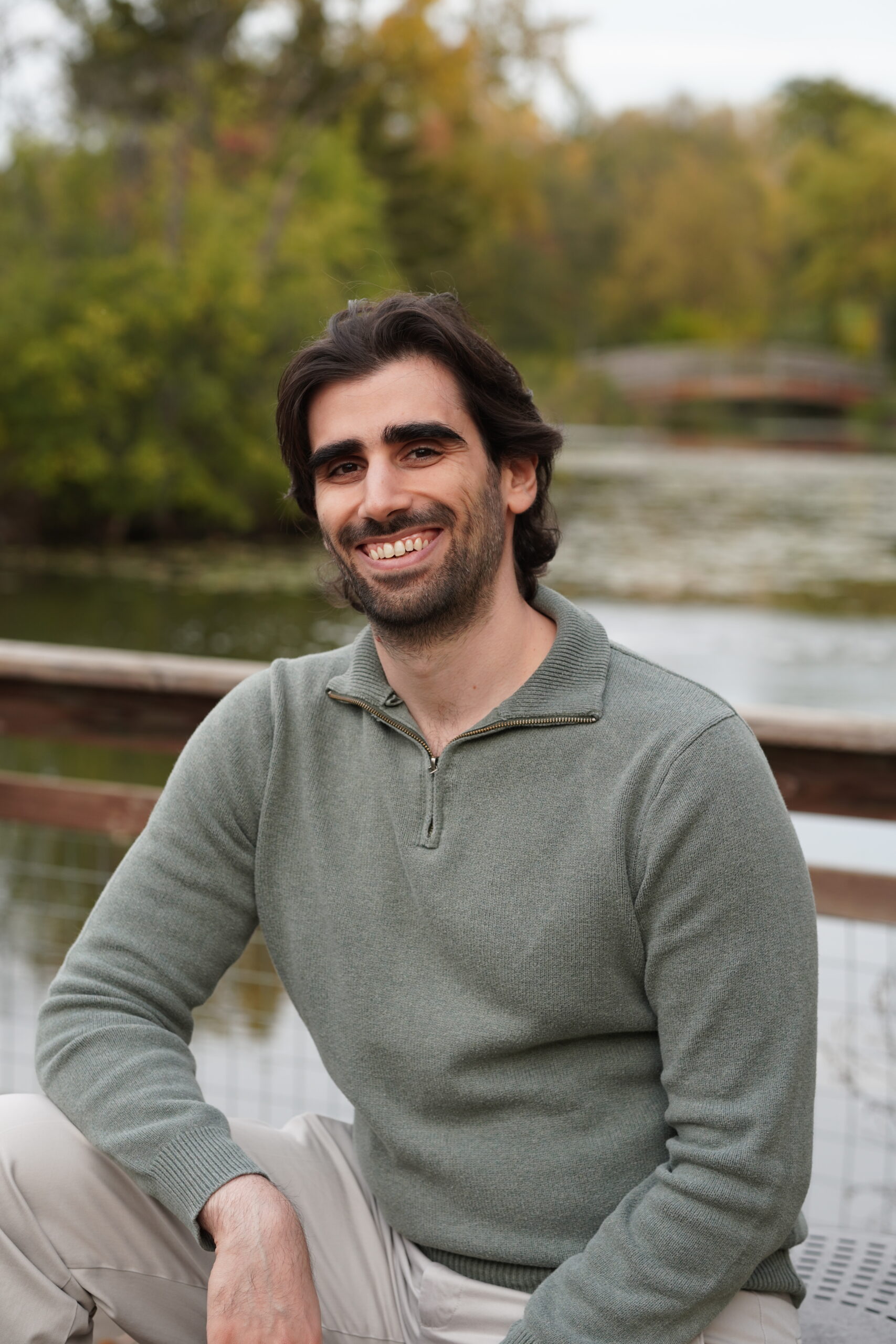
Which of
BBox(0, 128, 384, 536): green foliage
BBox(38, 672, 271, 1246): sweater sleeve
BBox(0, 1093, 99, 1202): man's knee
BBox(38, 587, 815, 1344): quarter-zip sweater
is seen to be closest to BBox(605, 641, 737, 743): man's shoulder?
BBox(38, 587, 815, 1344): quarter-zip sweater

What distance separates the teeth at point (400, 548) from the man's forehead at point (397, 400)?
0.35ft

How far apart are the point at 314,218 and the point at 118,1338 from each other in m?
14.9

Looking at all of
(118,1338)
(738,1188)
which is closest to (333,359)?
(738,1188)

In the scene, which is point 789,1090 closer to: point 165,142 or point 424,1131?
point 424,1131

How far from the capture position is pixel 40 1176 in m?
1.29

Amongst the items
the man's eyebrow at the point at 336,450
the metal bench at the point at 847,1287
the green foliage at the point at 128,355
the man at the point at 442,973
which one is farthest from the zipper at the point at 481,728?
the green foliage at the point at 128,355

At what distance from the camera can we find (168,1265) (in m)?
A: 1.34

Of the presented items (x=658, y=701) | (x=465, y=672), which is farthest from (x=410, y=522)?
(x=658, y=701)

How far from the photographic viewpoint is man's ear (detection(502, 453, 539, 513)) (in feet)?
5.08

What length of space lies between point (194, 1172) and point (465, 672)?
0.52m

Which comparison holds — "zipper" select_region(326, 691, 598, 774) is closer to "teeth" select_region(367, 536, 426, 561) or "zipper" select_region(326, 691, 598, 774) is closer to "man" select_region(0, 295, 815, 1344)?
"man" select_region(0, 295, 815, 1344)

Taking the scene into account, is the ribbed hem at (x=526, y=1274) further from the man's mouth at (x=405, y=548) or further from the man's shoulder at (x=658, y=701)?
the man's mouth at (x=405, y=548)

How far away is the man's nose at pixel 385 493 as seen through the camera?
1422 mm

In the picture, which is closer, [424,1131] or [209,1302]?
[209,1302]
